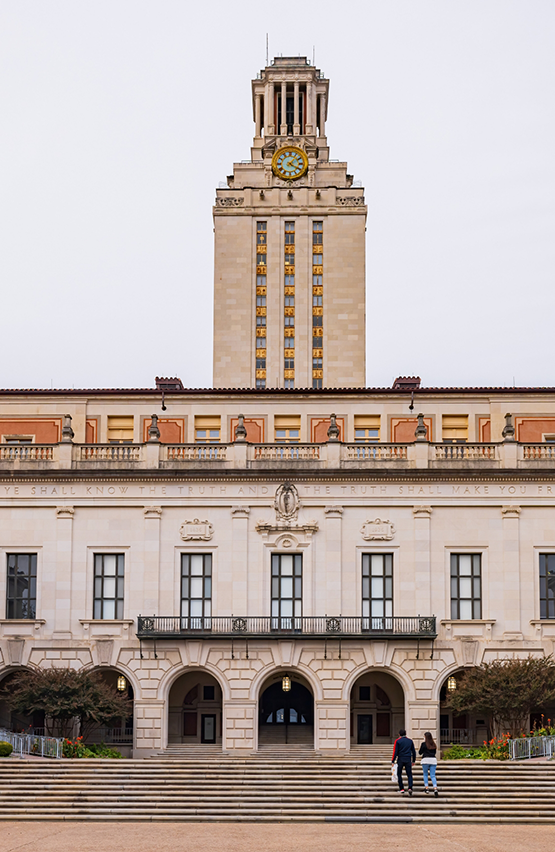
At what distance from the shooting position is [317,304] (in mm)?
110500

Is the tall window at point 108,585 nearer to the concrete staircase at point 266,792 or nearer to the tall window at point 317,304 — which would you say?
the concrete staircase at point 266,792

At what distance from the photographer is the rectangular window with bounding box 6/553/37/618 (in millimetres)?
52906

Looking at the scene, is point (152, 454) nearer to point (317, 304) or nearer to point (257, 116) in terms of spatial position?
point (317, 304)

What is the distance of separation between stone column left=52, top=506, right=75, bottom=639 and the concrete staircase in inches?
411

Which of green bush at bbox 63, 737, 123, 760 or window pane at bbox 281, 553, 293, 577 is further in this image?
window pane at bbox 281, 553, 293, 577

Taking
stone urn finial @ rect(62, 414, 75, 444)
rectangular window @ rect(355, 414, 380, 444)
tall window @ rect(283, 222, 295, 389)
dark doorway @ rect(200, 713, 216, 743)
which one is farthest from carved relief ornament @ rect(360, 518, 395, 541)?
tall window @ rect(283, 222, 295, 389)

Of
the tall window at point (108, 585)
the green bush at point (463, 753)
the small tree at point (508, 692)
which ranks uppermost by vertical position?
the tall window at point (108, 585)

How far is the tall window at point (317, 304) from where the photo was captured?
10812cm

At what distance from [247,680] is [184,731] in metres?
4.79

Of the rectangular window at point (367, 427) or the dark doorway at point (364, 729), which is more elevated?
the rectangular window at point (367, 427)

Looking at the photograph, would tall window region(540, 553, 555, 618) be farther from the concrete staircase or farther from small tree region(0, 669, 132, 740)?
small tree region(0, 669, 132, 740)

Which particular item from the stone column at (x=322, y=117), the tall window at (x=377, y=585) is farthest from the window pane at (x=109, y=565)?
the stone column at (x=322, y=117)

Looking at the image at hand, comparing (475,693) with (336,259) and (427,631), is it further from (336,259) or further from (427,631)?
(336,259)

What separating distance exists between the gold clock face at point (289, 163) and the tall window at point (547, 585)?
68.4 m
